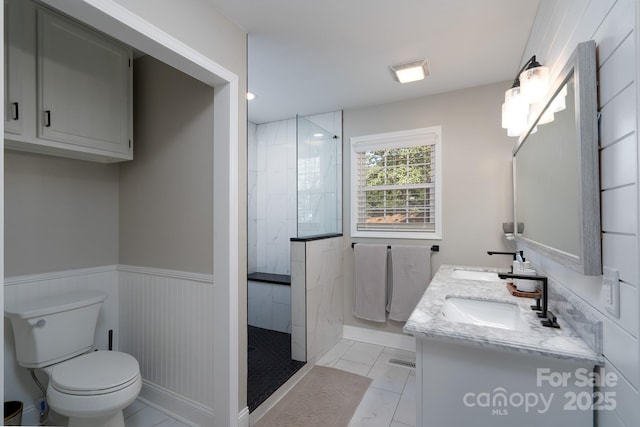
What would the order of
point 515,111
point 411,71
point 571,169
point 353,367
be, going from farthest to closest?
point 353,367
point 411,71
point 515,111
point 571,169

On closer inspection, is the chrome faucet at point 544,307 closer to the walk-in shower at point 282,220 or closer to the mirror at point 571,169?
the mirror at point 571,169

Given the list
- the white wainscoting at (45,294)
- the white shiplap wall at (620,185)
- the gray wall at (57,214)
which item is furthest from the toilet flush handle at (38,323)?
the white shiplap wall at (620,185)

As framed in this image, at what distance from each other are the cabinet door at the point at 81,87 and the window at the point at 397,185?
81.8 inches

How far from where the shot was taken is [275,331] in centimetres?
330

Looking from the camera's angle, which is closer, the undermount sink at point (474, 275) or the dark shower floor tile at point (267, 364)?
the dark shower floor tile at point (267, 364)

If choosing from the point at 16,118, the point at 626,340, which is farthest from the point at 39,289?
the point at 626,340

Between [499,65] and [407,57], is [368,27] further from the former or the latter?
[499,65]

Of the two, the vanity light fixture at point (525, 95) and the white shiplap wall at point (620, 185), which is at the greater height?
the vanity light fixture at point (525, 95)

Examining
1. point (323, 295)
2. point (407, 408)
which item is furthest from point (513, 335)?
point (323, 295)

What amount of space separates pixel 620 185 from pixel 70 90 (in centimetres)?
258

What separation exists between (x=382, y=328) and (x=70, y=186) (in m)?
2.91

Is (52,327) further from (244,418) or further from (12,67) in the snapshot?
(12,67)

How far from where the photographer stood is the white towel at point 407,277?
110 inches

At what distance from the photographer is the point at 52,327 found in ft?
5.74
